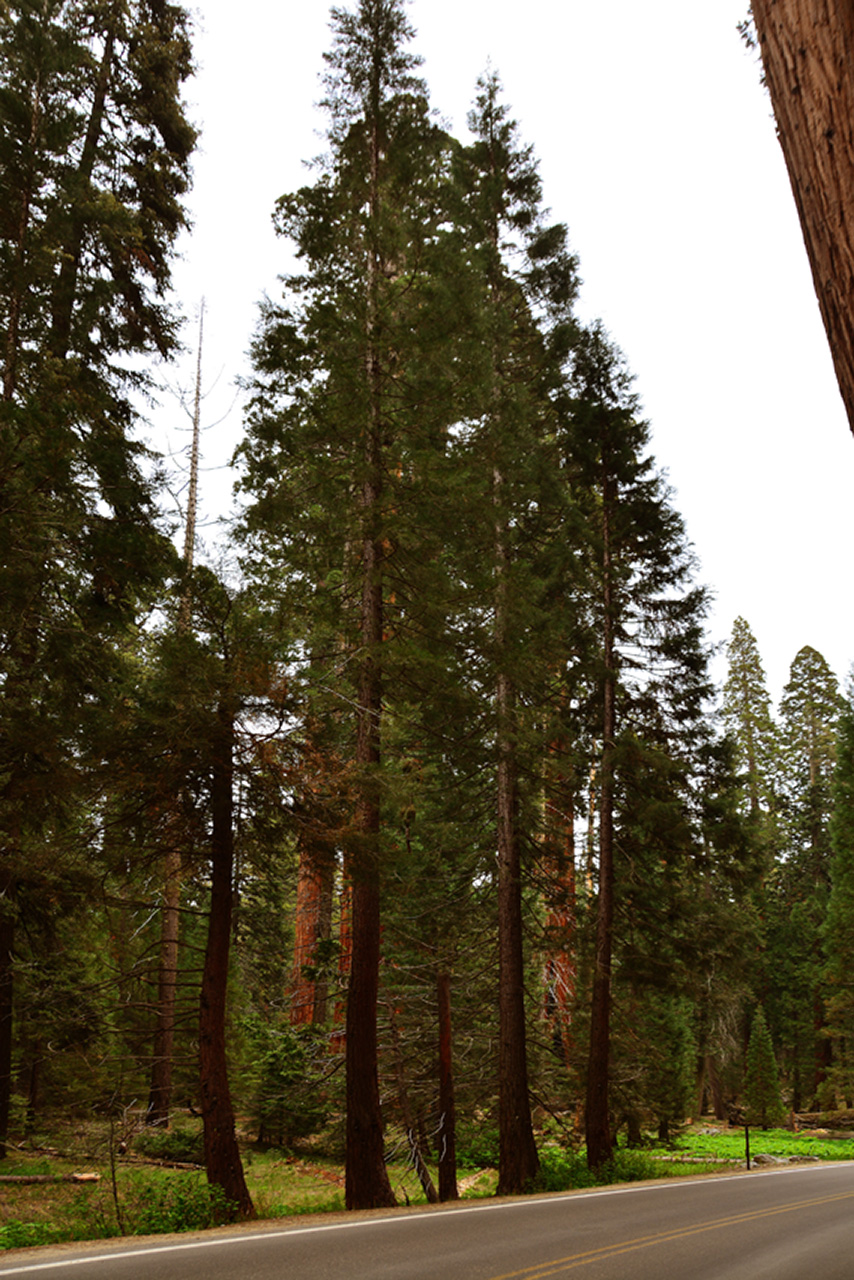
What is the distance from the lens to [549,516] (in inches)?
665

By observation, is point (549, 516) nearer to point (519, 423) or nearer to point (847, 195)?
point (519, 423)

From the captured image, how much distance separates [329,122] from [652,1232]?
15563mm

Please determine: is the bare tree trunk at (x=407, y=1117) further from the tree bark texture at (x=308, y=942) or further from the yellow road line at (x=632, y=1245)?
the yellow road line at (x=632, y=1245)

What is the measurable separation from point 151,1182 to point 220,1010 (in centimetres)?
255

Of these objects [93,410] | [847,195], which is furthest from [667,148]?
[93,410]

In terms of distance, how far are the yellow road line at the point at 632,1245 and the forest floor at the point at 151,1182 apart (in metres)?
3.31

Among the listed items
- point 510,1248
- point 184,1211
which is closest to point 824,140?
point 510,1248

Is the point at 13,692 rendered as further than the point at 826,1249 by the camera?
Yes

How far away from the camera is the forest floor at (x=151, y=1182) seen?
8.07 metres

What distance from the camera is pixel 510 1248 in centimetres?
696

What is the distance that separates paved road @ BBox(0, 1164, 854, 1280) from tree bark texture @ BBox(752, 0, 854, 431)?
6.56 metres

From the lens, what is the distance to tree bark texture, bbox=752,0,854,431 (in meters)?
2.00

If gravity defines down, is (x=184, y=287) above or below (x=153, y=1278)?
above

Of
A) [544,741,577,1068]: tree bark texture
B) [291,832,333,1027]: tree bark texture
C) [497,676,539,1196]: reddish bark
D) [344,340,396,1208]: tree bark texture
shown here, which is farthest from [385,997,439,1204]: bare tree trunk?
[544,741,577,1068]: tree bark texture
